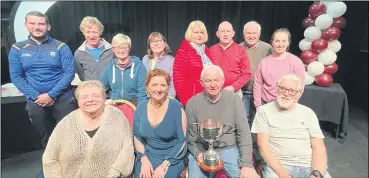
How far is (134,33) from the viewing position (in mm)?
4730

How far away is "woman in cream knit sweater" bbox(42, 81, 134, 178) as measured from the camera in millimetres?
1724

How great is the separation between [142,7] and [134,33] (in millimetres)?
473

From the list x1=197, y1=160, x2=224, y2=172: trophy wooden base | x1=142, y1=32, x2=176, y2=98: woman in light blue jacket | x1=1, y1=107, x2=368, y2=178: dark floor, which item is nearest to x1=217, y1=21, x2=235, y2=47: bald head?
x1=142, y1=32, x2=176, y2=98: woman in light blue jacket

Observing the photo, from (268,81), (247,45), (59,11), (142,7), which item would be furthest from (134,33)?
(268,81)

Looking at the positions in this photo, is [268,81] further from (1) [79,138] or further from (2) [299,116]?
(1) [79,138]

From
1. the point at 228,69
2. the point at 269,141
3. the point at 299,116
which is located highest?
the point at 228,69

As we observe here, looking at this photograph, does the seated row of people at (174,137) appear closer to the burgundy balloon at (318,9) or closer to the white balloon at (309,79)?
the white balloon at (309,79)

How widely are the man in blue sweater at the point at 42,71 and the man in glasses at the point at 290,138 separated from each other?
194cm

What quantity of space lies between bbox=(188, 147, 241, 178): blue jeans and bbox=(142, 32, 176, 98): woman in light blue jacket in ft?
3.13

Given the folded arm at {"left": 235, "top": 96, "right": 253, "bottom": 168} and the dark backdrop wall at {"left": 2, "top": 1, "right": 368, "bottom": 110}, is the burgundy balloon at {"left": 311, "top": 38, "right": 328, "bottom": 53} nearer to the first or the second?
the dark backdrop wall at {"left": 2, "top": 1, "right": 368, "bottom": 110}

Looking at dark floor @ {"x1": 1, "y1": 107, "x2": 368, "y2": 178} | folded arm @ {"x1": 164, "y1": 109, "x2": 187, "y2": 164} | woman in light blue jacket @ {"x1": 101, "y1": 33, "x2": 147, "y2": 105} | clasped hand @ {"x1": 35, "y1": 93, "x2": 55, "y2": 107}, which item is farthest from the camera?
dark floor @ {"x1": 1, "y1": 107, "x2": 368, "y2": 178}

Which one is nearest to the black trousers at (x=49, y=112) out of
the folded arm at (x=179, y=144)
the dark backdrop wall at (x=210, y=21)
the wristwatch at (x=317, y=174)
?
the folded arm at (x=179, y=144)

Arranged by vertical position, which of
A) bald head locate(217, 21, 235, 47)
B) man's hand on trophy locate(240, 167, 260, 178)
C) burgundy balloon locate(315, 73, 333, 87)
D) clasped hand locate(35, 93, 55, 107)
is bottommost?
man's hand on trophy locate(240, 167, 260, 178)

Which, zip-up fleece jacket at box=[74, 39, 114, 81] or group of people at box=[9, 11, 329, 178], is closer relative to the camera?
group of people at box=[9, 11, 329, 178]
